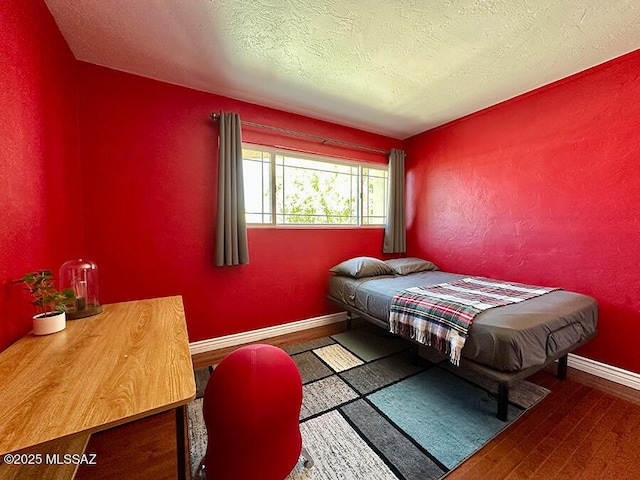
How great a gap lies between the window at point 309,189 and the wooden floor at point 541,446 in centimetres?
193

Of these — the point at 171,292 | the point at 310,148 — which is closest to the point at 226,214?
the point at 171,292

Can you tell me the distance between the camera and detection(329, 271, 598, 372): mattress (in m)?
1.45

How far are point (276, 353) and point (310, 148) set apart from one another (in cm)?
246

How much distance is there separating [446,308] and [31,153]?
2.60m

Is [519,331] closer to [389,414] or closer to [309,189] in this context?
[389,414]

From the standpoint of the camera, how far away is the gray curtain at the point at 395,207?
3570mm

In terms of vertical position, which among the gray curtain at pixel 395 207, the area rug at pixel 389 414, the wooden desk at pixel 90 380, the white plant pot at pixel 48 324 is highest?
the gray curtain at pixel 395 207

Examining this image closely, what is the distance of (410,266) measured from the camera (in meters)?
3.12

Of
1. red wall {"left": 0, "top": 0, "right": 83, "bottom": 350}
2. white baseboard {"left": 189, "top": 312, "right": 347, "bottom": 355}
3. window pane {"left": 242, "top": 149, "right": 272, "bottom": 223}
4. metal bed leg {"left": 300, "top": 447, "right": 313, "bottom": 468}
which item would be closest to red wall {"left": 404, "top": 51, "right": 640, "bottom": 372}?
A: white baseboard {"left": 189, "top": 312, "right": 347, "bottom": 355}

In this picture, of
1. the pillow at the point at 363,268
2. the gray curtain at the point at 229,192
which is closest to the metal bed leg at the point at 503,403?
the pillow at the point at 363,268

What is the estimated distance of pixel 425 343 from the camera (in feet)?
6.08

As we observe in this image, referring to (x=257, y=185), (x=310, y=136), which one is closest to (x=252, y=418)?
(x=257, y=185)

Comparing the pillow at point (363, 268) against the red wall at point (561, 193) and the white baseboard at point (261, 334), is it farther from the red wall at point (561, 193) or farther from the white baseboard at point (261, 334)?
the red wall at point (561, 193)

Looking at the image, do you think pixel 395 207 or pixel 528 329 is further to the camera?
pixel 395 207
